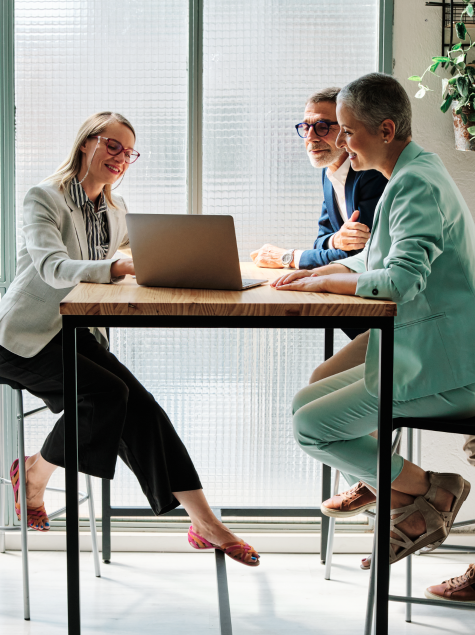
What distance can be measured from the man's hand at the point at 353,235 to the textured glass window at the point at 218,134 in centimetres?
51

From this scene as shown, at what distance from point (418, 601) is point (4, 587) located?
1.40 meters

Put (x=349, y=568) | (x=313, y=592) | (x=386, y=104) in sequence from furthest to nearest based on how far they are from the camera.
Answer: (x=349, y=568)
(x=313, y=592)
(x=386, y=104)

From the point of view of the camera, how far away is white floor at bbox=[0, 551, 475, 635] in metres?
1.96

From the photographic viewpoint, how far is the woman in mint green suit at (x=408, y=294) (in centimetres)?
146

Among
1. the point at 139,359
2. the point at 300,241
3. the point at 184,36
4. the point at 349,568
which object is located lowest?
the point at 349,568

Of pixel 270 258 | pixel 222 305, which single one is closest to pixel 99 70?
pixel 270 258

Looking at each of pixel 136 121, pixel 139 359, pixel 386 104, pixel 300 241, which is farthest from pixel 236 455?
pixel 386 104

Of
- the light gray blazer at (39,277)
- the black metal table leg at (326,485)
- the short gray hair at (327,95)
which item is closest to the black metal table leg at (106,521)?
the light gray blazer at (39,277)

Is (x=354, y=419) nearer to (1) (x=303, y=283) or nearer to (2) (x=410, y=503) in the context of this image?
(2) (x=410, y=503)

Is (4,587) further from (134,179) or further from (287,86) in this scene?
(287,86)

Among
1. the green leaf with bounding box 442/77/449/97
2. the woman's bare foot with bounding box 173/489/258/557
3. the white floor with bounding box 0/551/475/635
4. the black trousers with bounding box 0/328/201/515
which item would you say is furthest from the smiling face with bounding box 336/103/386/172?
the white floor with bounding box 0/551/475/635

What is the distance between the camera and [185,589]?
2.23 m

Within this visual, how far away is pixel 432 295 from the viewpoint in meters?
1.57

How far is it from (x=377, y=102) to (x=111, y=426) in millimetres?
1157
